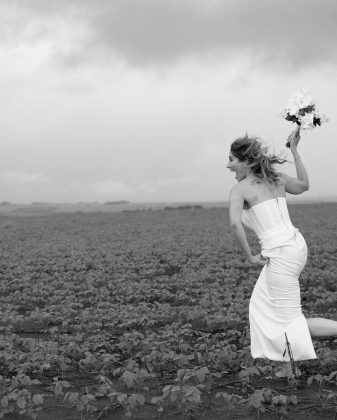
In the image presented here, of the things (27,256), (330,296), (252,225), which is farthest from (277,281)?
(27,256)

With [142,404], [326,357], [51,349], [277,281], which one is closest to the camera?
[142,404]

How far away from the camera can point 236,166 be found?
6.27m

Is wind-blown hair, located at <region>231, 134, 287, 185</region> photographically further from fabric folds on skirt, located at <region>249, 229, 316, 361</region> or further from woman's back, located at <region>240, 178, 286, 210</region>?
Answer: fabric folds on skirt, located at <region>249, 229, 316, 361</region>

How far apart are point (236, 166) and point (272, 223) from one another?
0.72 m

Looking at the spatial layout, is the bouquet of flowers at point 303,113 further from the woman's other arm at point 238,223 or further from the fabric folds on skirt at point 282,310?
the fabric folds on skirt at point 282,310

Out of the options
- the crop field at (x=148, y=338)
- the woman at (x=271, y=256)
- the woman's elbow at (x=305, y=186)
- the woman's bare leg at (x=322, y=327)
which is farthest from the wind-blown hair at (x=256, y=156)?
the crop field at (x=148, y=338)

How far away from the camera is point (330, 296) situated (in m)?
11.8

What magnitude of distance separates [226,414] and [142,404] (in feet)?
2.68

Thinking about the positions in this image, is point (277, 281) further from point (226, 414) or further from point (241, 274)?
point (241, 274)

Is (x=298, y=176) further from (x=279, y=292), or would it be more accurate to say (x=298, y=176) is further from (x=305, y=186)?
(x=279, y=292)

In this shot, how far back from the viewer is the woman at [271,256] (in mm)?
6133

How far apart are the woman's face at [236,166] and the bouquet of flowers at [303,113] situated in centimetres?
72

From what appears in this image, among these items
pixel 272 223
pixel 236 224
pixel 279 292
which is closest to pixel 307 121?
pixel 272 223

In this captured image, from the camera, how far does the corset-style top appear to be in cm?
617
